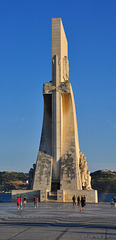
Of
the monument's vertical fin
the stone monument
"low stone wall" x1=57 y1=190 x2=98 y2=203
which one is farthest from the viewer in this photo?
the monument's vertical fin

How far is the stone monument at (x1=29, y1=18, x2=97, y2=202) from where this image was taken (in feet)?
97.0

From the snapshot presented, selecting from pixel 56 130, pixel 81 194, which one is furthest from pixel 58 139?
pixel 81 194

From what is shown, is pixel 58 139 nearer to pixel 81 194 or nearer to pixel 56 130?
pixel 56 130

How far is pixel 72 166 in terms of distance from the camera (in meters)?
29.8

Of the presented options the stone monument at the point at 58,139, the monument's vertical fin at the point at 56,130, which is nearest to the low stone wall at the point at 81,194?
the stone monument at the point at 58,139

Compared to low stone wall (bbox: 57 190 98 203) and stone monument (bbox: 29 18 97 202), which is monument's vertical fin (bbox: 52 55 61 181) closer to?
stone monument (bbox: 29 18 97 202)

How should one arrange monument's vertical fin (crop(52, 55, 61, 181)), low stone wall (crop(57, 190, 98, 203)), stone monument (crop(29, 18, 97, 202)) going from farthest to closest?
monument's vertical fin (crop(52, 55, 61, 181)), stone monument (crop(29, 18, 97, 202)), low stone wall (crop(57, 190, 98, 203))

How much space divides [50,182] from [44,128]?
545cm

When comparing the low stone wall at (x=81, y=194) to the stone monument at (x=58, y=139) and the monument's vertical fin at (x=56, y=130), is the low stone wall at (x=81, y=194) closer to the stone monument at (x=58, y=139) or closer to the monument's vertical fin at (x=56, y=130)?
the stone monument at (x=58, y=139)

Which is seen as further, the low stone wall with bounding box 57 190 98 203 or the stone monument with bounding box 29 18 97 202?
the stone monument with bounding box 29 18 97 202

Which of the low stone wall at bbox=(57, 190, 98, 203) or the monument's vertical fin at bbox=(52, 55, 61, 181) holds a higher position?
the monument's vertical fin at bbox=(52, 55, 61, 181)

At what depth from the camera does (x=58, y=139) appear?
3020 cm

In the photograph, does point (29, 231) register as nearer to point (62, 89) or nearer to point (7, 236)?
point (7, 236)

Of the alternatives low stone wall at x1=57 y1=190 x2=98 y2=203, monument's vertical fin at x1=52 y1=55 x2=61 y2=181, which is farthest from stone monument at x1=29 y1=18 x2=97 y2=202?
low stone wall at x1=57 y1=190 x2=98 y2=203
